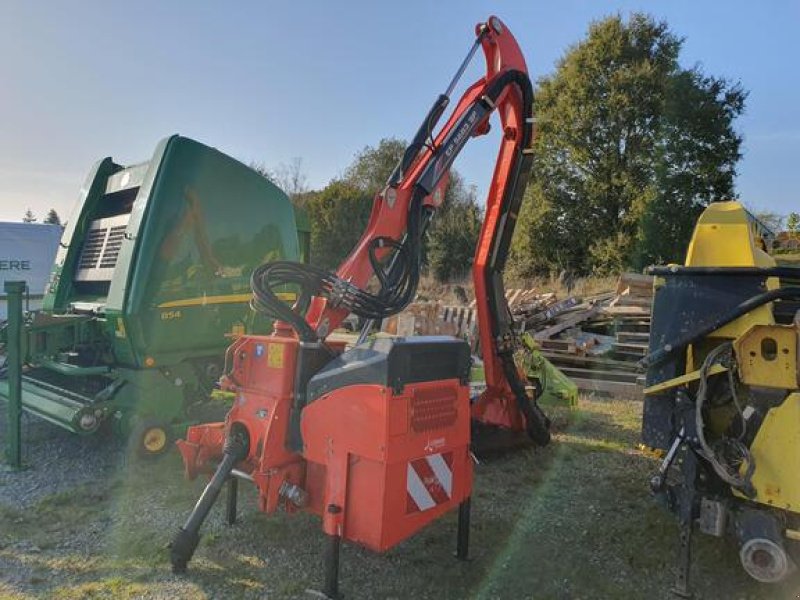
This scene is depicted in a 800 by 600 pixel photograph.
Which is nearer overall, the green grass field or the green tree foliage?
the green grass field

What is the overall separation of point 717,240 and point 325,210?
2298 centimetres

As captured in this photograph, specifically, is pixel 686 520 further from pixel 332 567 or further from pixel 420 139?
pixel 420 139

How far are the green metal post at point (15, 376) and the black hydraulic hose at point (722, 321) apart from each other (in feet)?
15.4

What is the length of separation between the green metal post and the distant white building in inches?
342

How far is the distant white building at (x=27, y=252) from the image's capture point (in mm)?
12617

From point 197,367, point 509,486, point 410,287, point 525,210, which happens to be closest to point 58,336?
point 197,367

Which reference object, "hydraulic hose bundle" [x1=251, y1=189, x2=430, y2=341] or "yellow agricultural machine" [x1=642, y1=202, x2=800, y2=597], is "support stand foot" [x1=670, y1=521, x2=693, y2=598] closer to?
"yellow agricultural machine" [x1=642, y1=202, x2=800, y2=597]

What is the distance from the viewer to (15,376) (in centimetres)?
486

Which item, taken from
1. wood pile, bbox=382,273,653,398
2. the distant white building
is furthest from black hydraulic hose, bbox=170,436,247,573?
the distant white building

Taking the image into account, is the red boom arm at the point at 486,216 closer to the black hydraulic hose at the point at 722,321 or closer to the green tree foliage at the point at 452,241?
the black hydraulic hose at the point at 722,321

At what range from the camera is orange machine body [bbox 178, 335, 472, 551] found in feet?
9.37

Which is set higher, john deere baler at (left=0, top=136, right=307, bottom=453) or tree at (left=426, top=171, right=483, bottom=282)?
tree at (left=426, top=171, right=483, bottom=282)

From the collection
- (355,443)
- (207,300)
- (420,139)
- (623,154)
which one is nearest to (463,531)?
(355,443)

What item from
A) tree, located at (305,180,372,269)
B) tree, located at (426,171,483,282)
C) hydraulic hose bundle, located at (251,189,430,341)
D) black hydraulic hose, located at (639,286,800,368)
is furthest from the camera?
tree, located at (305,180,372,269)
